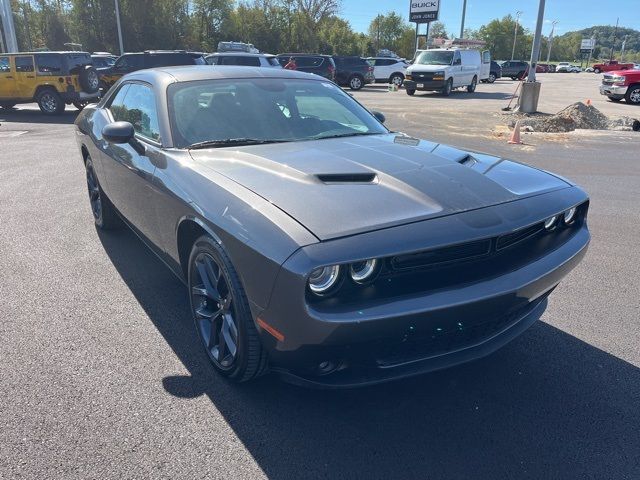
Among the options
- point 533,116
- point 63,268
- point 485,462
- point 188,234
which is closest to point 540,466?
point 485,462

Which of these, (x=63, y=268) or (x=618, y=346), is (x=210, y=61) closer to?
(x=63, y=268)

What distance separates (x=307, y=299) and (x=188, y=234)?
1.13 meters

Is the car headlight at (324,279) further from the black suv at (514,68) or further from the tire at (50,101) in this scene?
the black suv at (514,68)

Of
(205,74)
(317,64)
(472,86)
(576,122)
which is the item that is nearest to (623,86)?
(472,86)

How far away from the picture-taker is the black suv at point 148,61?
55.9ft

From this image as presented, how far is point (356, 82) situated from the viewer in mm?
27531

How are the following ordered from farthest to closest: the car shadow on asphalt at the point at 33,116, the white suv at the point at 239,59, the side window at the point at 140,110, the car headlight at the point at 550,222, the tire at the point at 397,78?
the tire at the point at 397,78, the white suv at the point at 239,59, the car shadow on asphalt at the point at 33,116, the side window at the point at 140,110, the car headlight at the point at 550,222

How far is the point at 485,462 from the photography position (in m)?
2.24

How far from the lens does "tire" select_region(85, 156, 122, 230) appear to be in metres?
4.85

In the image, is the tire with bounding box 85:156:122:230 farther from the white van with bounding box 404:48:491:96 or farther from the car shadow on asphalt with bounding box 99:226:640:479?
the white van with bounding box 404:48:491:96

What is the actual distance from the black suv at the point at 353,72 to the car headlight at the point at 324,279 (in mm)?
26695

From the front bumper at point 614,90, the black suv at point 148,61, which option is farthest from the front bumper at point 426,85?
the black suv at point 148,61

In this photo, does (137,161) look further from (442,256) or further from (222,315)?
(442,256)

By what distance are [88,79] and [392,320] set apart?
1572cm
